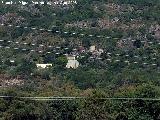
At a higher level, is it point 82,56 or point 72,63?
point 82,56

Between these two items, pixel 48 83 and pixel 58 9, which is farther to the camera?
pixel 58 9

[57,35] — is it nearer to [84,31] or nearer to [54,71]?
[84,31]

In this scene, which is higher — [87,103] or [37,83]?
[87,103]

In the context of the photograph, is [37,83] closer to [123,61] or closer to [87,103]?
[123,61]

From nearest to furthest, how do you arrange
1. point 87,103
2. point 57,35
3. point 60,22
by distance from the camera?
point 87,103, point 57,35, point 60,22

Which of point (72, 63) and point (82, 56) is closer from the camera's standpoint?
point (72, 63)

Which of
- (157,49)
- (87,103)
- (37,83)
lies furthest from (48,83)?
(87,103)

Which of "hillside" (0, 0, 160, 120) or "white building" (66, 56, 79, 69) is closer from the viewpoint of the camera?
"hillside" (0, 0, 160, 120)

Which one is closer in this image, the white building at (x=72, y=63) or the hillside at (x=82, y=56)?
the hillside at (x=82, y=56)

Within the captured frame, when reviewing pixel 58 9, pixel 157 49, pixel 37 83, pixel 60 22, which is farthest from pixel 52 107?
pixel 58 9

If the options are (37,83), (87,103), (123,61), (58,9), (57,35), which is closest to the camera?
(87,103)
